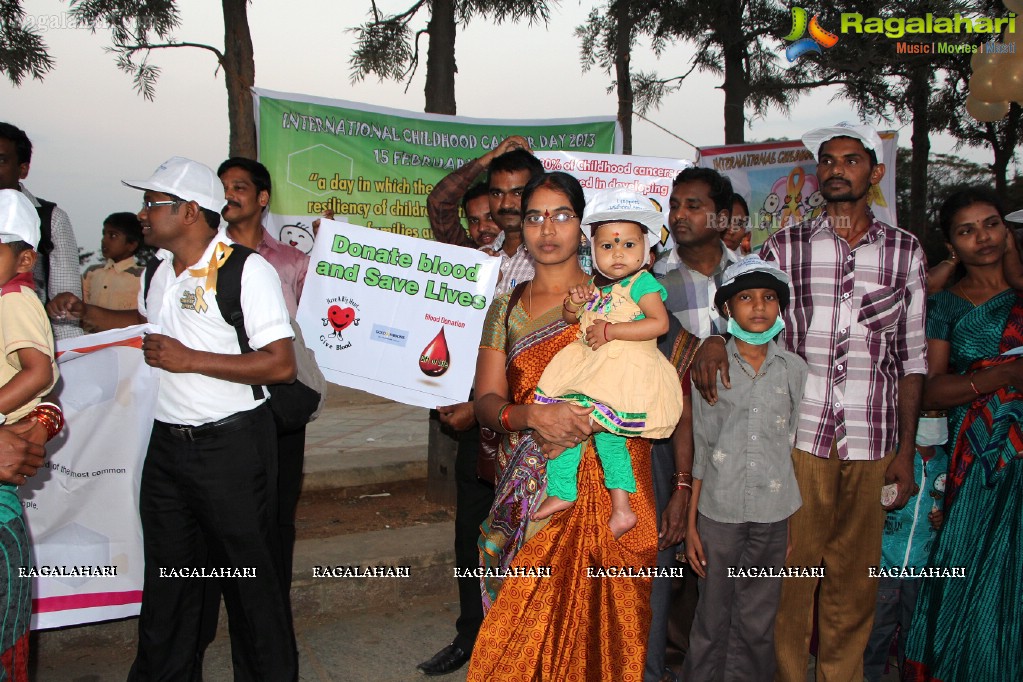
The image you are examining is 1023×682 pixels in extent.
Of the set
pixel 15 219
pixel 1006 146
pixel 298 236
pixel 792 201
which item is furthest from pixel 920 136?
pixel 15 219

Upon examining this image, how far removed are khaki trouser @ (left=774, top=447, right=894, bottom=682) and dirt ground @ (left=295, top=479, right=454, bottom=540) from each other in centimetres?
264

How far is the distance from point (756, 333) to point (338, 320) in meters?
2.18

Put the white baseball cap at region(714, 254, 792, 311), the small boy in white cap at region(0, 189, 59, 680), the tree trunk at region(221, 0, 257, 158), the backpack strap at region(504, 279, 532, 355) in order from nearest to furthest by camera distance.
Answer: the small boy in white cap at region(0, 189, 59, 680)
the backpack strap at region(504, 279, 532, 355)
the white baseball cap at region(714, 254, 792, 311)
the tree trunk at region(221, 0, 257, 158)

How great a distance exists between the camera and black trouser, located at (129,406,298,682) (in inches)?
118

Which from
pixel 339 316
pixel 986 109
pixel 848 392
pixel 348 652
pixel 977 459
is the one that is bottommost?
pixel 348 652

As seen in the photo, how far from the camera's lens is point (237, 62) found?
265 inches

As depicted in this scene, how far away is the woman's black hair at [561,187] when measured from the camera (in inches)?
110

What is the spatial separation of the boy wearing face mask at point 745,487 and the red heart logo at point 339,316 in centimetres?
193

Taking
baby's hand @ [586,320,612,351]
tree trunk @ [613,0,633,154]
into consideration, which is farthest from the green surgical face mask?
tree trunk @ [613,0,633,154]

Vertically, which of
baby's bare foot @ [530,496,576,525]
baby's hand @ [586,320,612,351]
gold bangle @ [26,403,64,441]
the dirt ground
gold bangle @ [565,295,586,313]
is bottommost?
the dirt ground

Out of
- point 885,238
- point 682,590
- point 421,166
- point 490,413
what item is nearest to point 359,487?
point 421,166

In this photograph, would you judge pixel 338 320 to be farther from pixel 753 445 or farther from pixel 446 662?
pixel 753 445

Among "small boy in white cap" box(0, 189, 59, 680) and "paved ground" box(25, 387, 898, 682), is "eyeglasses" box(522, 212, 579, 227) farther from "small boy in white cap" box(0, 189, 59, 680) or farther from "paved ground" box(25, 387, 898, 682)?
"paved ground" box(25, 387, 898, 682)

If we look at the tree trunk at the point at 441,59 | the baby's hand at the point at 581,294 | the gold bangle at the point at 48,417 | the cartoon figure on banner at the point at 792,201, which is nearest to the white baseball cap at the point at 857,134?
the baby's hand at the point at 581,294
